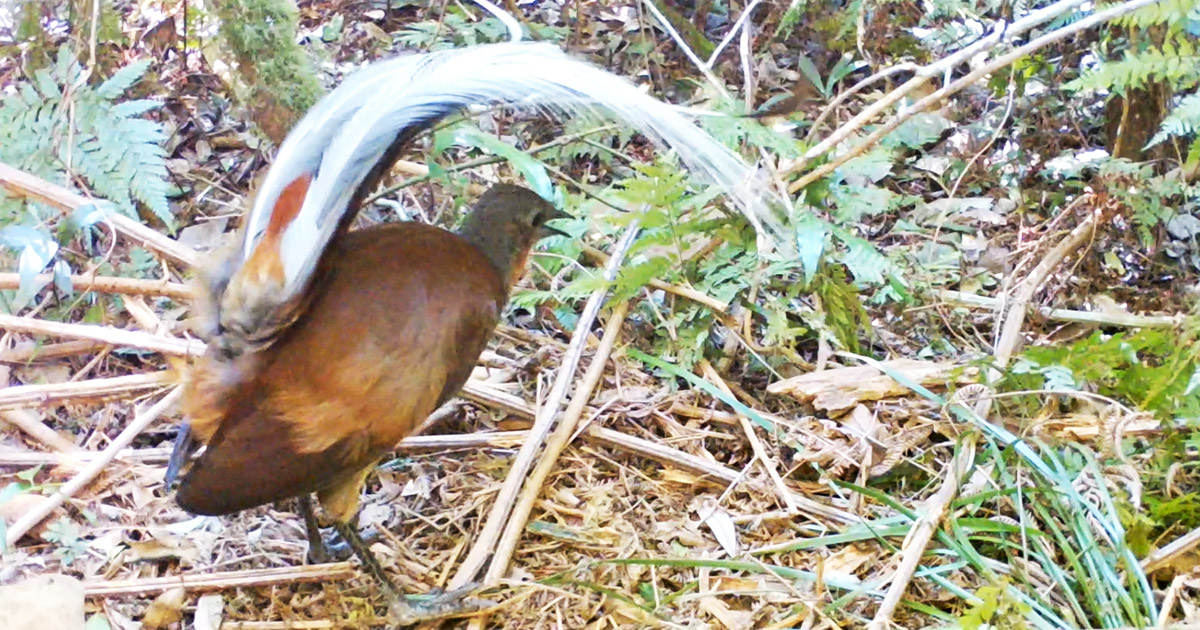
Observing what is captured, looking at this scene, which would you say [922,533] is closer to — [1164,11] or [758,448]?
[758,448]

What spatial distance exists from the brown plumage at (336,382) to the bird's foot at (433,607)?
234 mm

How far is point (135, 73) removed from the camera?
3.13 metres

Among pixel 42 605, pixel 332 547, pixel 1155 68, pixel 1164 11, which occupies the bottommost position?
pixel 332 547

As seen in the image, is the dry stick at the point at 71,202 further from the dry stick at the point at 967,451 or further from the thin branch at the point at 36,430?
the dry stick at the point at 967,451

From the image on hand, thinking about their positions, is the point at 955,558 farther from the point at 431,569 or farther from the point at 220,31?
the point at 220,31

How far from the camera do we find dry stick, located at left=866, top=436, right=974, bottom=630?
243 cm

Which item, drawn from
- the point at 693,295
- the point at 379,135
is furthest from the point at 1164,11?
the point at 379,135

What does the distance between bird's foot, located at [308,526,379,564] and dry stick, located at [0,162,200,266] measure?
0.77 m

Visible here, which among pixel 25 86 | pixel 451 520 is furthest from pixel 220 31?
pixel 451 520

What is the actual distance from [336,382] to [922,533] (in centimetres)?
130

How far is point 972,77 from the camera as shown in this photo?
2.80 meters

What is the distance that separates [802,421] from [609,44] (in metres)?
2.08

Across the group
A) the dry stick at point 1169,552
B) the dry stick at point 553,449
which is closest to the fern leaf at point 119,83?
the dry stick at point 553,449

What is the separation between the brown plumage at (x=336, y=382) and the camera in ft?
7.77
